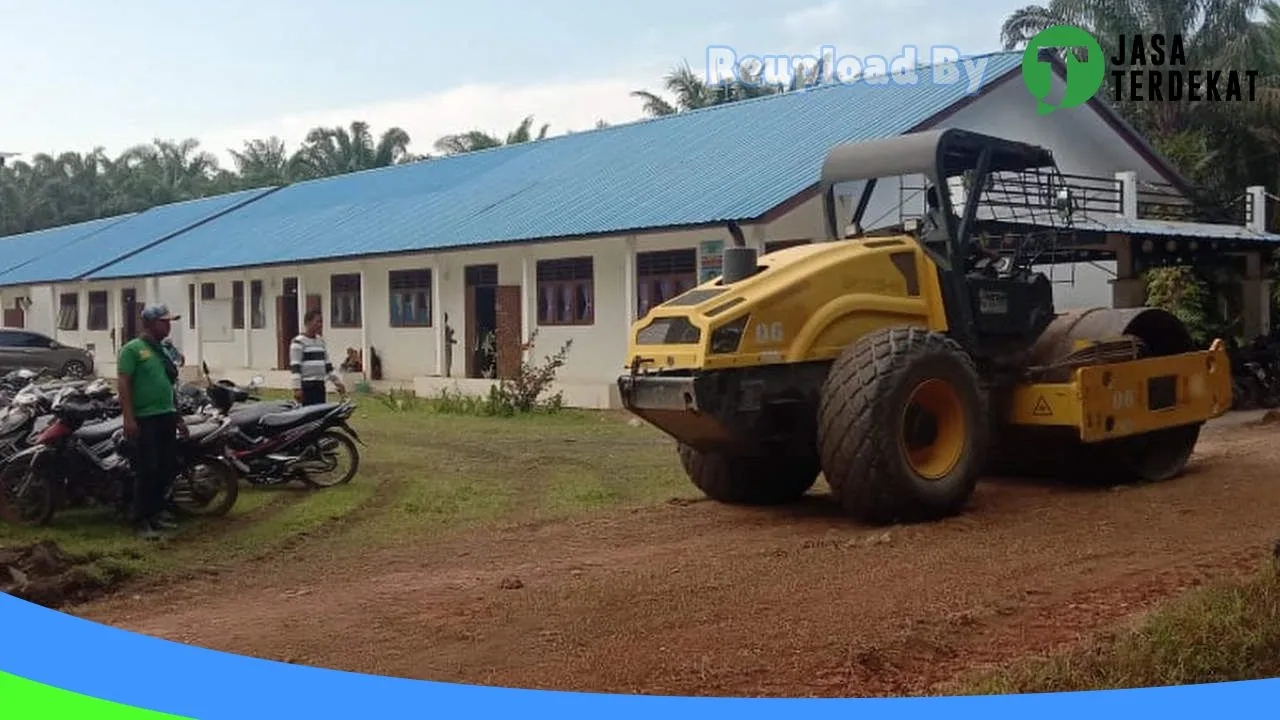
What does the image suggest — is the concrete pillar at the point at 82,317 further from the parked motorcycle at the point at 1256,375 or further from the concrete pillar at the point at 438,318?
the parked motorcycle at the point at 1256,375

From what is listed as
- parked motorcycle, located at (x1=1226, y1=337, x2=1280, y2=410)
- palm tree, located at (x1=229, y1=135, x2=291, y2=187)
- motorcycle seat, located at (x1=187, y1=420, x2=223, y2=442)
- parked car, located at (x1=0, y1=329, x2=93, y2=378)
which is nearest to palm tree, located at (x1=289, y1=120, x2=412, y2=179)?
palm tree, located at (x1=229, y1=135, x2=291, y2=187)

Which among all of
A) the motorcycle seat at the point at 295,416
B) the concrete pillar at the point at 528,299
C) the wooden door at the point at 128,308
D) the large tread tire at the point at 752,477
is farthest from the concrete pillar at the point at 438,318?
the large tread tire at the point at 752,477

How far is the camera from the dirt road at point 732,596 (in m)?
5.03

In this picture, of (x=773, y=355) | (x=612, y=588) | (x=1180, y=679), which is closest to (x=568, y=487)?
(x=773, y=355)

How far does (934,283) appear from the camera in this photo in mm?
8188

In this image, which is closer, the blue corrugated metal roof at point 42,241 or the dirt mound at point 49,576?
the dirt mound at point 49,576

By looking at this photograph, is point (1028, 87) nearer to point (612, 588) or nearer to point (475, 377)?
point (475, 377)

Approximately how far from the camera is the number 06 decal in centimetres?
747

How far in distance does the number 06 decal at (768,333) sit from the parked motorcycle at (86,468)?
353 centimetres

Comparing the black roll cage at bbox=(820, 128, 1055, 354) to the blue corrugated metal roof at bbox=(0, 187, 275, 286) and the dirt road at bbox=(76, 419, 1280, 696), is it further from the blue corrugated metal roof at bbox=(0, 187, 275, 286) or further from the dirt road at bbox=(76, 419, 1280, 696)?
the blue corrugated metal roof at bbox=(0, 187, 275, 286)

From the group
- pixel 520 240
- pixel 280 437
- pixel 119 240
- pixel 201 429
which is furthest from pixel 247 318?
pixel 201 429

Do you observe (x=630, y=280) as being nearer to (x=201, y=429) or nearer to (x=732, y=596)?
(x=201, y=429)

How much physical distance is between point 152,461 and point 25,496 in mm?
867

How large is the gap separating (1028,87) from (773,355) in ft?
38.7
